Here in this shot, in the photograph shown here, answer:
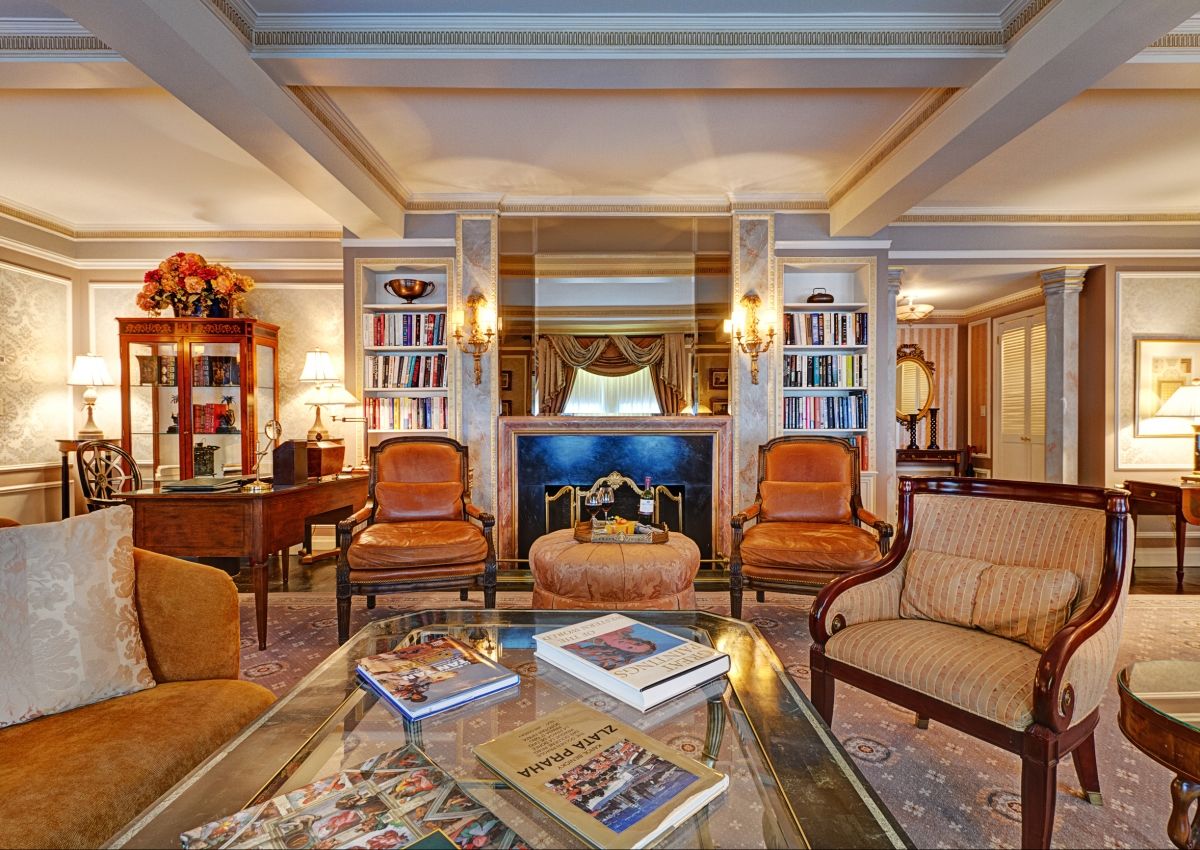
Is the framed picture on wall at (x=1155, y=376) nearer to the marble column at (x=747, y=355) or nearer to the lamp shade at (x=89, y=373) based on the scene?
the marble column at (x=747, y=355)

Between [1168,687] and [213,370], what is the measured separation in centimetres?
564

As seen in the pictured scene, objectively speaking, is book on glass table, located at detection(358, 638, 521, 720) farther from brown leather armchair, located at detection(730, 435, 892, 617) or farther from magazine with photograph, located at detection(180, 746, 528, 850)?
brown leather armchair, located at detection(730, 435, 892, 617)

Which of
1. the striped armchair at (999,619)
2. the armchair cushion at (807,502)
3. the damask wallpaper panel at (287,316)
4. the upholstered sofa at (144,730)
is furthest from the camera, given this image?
the damask wallpaper panel at (287,316)

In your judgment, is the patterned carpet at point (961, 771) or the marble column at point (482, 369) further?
the marble column at point (482, 369)

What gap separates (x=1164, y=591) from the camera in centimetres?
401

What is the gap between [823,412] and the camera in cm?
475

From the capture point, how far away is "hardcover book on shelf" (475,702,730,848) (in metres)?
0.88

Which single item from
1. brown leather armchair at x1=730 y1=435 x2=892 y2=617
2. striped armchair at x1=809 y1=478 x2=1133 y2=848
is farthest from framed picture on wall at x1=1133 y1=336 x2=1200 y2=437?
striped armchair at x1=809 y1=478 x2=1133 y2=848

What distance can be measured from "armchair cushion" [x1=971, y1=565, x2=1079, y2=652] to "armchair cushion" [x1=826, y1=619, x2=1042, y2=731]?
0.04 metres

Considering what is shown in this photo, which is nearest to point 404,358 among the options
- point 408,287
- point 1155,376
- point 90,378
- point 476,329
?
point 408,287

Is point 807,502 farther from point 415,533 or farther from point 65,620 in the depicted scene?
point 65,620

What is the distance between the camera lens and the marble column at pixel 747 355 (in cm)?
462

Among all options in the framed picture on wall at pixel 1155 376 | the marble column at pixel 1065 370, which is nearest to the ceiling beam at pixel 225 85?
the marble column at pixel 1065 370

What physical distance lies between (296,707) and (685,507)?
3.60 metres
